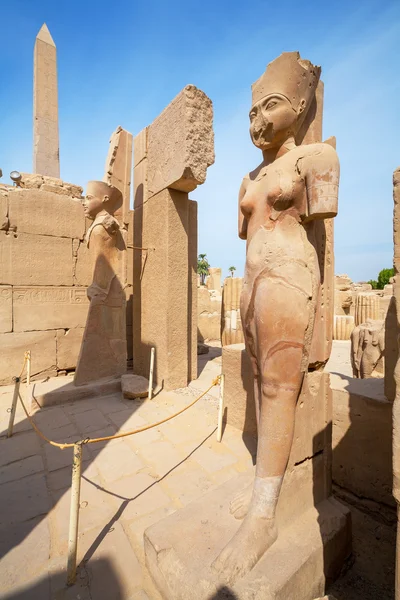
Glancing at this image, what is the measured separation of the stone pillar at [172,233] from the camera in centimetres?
420

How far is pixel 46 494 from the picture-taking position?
2188 millimetres

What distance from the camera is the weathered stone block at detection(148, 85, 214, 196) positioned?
410 centimetres

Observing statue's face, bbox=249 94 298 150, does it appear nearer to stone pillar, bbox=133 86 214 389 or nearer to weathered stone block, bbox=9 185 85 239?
stone pillar, bbox=133 86 214 389

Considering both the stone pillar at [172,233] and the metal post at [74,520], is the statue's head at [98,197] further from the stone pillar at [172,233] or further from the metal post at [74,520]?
the metal post at [74,520]

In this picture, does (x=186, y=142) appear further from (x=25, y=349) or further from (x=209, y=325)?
(x=209, y=325)

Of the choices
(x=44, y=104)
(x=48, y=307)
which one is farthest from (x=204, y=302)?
(x=44, y=104)

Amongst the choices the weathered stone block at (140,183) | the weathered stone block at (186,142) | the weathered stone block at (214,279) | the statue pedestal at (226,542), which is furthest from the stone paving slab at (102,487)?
the weathered stone block at (214,279)

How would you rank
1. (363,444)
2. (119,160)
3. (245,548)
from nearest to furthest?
1. (245,548)
2. (363,444)
3. (119,160)

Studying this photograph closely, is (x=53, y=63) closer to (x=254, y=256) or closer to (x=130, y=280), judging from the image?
(x=130, y=280)

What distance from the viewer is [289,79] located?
1.66 meters

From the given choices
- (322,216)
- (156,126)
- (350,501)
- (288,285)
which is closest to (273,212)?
(322,216)

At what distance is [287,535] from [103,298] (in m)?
3.78

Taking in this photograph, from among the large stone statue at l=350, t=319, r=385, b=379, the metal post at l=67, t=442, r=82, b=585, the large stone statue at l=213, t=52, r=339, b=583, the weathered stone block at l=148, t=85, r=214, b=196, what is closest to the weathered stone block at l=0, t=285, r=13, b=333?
the weathered stone block at l=148, t=85, r=214, b=196

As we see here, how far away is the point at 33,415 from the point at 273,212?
365cm
